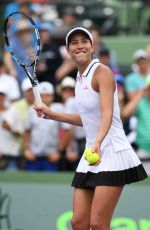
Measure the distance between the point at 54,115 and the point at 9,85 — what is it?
4.18 m

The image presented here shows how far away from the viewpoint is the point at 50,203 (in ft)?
24.4

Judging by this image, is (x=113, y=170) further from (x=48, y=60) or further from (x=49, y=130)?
(x=48, y=60)

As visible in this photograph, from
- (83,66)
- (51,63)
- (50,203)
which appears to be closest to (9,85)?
(51,63)

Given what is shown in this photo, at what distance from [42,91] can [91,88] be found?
3.39m

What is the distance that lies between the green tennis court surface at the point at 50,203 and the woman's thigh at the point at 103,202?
69.3 inches

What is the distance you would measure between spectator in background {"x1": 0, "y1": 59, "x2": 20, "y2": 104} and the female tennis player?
3.85 metres

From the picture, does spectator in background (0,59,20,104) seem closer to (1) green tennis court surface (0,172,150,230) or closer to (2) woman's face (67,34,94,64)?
(1) green tennis court surface (0,172,150,230)

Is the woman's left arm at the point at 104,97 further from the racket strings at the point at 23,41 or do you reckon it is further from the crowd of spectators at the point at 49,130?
the crowd of spectators at the point at 49,130

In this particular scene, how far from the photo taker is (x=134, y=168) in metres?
5.56

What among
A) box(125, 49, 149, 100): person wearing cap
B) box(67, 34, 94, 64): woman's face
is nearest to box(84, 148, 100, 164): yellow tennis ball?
box(67, 34, 94, 64): woman's face

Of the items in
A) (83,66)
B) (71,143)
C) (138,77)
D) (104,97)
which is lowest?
(71,143)

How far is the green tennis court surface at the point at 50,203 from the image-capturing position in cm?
723

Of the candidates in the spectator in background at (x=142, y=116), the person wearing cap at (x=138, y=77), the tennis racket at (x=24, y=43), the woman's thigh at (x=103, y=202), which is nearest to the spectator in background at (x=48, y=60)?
the person wearing cap at (x=138, y=77)

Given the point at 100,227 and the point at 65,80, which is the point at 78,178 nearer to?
the point at 100,227
